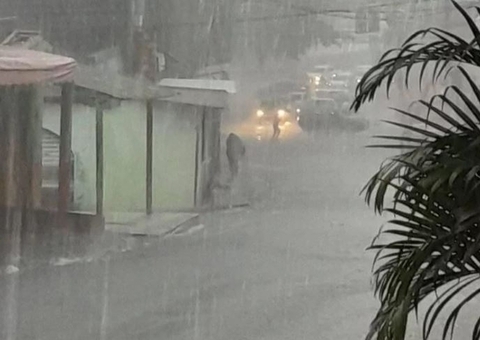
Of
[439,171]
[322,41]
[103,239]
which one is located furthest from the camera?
[103,239]

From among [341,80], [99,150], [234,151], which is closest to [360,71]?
[341,80]

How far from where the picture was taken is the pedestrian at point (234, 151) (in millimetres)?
2043

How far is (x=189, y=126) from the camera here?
2.07m

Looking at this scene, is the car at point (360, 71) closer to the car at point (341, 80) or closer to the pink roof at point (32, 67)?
the car at point (341, 80)

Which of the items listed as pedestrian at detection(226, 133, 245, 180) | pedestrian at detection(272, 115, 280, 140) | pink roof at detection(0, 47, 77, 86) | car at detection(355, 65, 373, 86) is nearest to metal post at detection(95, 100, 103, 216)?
pink roof at detection(0, 47, 77, 86)

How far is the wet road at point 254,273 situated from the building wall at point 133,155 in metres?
0.15

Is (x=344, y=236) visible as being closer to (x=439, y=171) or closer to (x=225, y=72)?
(x=225, y=72)

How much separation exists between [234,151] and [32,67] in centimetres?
63

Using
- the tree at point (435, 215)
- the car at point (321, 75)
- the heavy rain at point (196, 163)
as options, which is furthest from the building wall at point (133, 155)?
the tree at point (435, 215)

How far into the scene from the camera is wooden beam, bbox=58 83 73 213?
6.68ft

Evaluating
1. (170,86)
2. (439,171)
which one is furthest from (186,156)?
(439,171)

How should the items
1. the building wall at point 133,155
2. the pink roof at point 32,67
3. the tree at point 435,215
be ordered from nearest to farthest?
the tree at point 435,215 < the pink roof at point 32,67 < the building wall at point 133,155

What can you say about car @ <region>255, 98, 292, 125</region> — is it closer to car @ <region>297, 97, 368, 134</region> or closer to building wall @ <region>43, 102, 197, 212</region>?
car @ <region>297, 97, 368, 134</region>

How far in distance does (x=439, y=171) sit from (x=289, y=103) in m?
1.05
